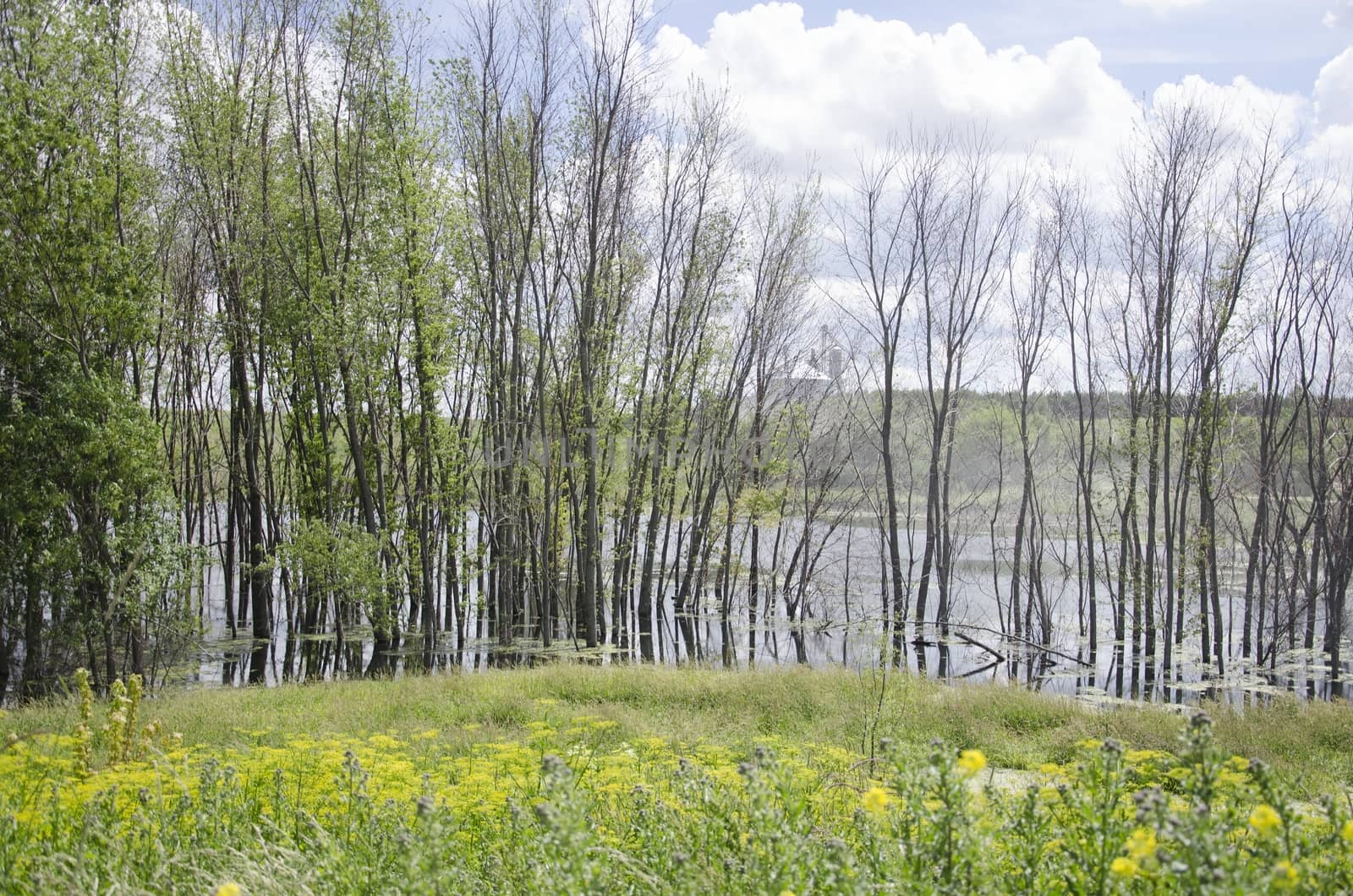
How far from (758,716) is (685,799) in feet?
14.9

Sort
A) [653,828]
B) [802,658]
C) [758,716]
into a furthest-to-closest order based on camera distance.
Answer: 1. [802,658]
2. [758,716]
3. [653,828]

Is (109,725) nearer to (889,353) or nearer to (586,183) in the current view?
(586,183)

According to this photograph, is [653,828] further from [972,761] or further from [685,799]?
[972,761]

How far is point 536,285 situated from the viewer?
15.7 meters

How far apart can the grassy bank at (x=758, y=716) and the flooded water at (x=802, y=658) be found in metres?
2.19

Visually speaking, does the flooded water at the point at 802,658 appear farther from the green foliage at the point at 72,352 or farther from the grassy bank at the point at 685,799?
the grassy bank at the point at 685,799

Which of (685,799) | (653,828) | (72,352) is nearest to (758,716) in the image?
(685,799)

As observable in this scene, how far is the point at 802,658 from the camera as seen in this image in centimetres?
1750

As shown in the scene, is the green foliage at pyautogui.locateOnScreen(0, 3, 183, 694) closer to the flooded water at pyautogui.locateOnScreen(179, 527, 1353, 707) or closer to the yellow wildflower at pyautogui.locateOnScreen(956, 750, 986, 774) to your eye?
the flooded water at pyautogui.locateOnScreen(179, 527, 1353, 707)

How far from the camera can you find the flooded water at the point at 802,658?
1367cm

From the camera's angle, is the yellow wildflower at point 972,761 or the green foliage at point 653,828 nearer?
the yellow wildflower at point 972,761

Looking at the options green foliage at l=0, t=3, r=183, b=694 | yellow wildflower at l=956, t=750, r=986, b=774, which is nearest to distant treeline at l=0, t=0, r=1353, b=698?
green foliage at l=0, t=3, r=183, b=694

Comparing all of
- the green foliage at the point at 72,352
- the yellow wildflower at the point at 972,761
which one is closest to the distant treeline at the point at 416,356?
the green foliage at the point at 72,352

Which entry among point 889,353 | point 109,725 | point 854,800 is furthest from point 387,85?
point 854,800
